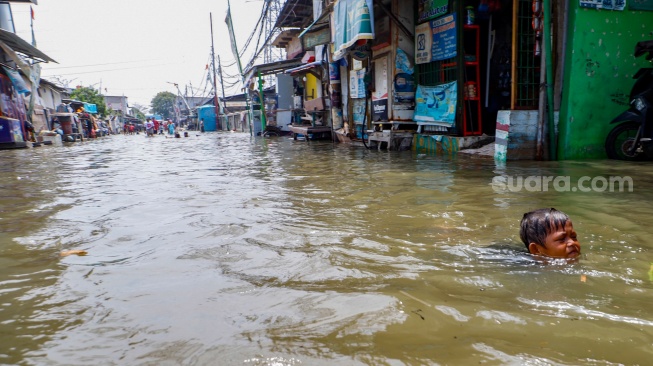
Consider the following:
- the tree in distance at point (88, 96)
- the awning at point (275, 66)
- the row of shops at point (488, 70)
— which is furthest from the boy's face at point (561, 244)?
the tree in distance at point (88, 96)

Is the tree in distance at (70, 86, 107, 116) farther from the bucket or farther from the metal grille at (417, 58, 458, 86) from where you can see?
the metal grille at (417, 58, 458, 86)

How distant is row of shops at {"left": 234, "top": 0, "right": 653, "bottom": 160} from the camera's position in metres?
6.34

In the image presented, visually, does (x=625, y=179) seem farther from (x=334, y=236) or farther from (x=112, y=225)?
(x=112, y=225)

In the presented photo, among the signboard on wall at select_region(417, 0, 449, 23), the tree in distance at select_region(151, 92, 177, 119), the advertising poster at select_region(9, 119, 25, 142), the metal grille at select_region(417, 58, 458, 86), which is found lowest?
the advertising poster at select_region(9, 119, 25, 142)

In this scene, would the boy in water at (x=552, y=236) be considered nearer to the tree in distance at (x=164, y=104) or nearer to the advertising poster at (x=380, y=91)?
the advertising poster at (x=380, y=91)

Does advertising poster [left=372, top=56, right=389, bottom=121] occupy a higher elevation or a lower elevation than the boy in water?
higher

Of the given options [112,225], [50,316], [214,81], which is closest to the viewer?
[50,316]

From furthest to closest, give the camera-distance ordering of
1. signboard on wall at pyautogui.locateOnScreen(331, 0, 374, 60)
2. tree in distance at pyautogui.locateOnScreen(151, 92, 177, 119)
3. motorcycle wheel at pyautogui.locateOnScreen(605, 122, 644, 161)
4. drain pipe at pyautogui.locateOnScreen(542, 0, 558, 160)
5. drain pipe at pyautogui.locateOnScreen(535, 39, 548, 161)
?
1. tree in distance at pyautogui.locateOnScreen(151, 92, 177, 119)
2. signboard on wall at pyautogui.locateOnScreen(331, 0, 374, 60)
3. drain pipe at pyautogui.locateOnScreen(535, 39, 548, 161)
4. drain pipe at pyautogui.locateOnScreen(542, 0, 558, 160)
5. motorcycle wheel at pyautogui.locateOnScreen(605, 122, 644, 161)

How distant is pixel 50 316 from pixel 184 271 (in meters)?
0.65

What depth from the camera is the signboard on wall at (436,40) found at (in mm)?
8087

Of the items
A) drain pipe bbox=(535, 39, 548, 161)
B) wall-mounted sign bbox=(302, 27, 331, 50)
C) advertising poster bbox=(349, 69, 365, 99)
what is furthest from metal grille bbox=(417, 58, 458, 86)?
wall-mounted sign bbox=(302, 27, 331, 50)

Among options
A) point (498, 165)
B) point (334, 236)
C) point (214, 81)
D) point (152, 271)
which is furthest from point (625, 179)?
point (214, 81)

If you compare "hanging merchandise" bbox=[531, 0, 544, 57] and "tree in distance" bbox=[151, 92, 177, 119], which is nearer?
"hanging merchandise" bbox=[531, 0, 544, 57]

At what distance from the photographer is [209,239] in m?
2.96
